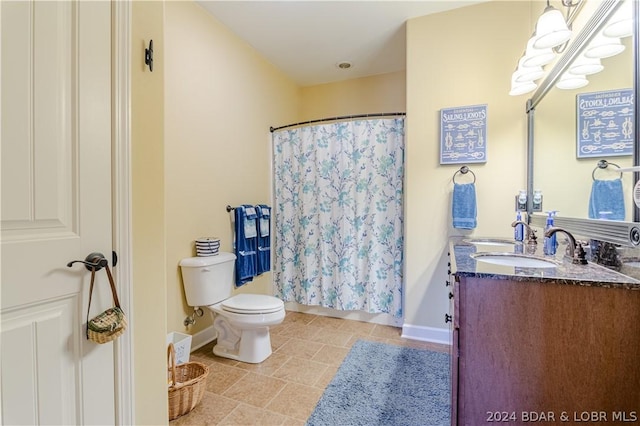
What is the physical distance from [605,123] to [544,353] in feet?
3.20

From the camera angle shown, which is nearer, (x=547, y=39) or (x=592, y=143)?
(x=592, y=143)

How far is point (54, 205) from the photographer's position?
2.76 feet

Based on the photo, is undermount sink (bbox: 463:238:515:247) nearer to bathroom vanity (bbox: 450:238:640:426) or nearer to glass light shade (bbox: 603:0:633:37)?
bathroom vanity (bbox: 450:238:640:426)

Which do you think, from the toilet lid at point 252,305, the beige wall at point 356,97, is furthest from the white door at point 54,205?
the beige wall at point 356,97

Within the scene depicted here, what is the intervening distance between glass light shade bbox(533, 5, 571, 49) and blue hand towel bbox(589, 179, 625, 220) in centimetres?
73

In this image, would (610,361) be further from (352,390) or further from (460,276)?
(352,390)

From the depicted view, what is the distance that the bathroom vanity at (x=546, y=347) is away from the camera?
33.3 inches

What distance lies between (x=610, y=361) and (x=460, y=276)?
44 centimetres

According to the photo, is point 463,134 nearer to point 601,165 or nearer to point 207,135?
point 601,165

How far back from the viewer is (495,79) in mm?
2236

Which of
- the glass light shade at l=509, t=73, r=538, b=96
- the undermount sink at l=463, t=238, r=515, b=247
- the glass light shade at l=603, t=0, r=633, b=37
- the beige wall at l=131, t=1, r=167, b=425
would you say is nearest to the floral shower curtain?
the undermount sink at l=463, t=238, r=515, b=247

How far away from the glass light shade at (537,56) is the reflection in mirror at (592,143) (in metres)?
0.17

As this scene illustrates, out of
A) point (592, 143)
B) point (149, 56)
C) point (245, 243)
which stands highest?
point (149, 56)

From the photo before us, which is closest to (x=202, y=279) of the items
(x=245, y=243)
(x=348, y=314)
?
(x=245, y=243)
